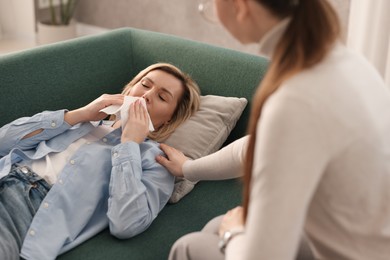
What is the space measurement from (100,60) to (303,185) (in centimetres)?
152

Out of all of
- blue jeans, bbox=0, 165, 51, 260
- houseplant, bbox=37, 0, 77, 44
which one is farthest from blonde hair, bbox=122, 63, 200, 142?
houseplant, bbox=37, 0, 77, 44

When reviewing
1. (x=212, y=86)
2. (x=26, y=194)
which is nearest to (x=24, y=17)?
(x=212, y=86)

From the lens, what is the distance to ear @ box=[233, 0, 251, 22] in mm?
1054

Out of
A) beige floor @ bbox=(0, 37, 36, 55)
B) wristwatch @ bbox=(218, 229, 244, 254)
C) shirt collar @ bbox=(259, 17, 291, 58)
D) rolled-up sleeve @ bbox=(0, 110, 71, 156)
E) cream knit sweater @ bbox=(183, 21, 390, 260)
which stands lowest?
beige floor @ bbox=(0, 37, 36, 55)

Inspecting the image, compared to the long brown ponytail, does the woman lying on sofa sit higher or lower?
lower

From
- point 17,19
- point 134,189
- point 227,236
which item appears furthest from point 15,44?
point 227,236

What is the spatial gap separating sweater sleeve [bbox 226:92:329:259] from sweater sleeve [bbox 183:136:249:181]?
50cm

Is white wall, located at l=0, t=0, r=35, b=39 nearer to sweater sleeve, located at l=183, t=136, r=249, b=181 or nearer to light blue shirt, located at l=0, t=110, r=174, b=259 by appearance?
light blue shirt, located at l=0, t=110, r=174, b=259

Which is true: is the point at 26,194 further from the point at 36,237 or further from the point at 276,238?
the point at 276,238

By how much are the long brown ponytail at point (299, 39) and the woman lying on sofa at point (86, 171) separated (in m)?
Result: 0.78

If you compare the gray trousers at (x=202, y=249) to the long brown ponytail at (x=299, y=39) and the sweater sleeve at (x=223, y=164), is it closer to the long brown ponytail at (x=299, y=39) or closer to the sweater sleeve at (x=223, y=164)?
the sweater sleeve at (x=223, y=164)

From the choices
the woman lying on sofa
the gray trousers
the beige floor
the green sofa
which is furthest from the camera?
the beige floor

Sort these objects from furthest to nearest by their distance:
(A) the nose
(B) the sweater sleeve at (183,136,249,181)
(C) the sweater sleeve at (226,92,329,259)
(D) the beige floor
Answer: (D) the beige floor → (A) the nose → (B) the sweater sleeve at (183,136,249,181) → (C) the sweater sleeve at (226,92,329,259)

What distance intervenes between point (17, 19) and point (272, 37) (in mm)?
3436
